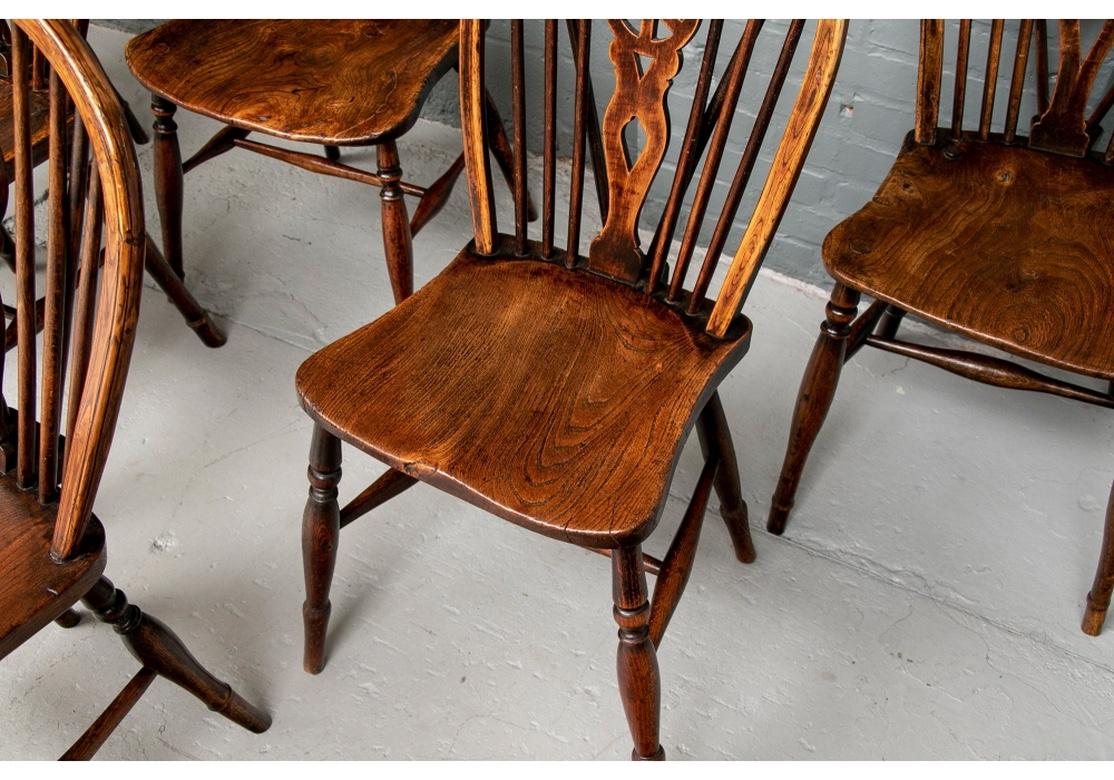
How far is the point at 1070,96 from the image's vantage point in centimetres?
140

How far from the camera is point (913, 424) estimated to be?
5.69 ft

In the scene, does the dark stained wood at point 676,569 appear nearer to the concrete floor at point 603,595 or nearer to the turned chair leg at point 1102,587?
the concrete floor at point 603,595

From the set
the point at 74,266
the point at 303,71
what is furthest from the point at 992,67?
the point at 74,266

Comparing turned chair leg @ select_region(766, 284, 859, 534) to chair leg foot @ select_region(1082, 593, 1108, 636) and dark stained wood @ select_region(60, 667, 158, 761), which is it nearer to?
chair leg foot @ select_region(1082, 593, 1108, 636)

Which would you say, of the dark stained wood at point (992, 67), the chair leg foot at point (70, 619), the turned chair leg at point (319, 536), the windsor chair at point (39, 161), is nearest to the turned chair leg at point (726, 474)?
the turned chair leg at point (319, 536)

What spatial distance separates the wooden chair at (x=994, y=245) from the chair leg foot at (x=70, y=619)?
1.01m

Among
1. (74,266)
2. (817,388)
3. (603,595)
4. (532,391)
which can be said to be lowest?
(603,595)

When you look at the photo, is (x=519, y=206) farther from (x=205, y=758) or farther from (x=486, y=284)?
(x=205, y=758)

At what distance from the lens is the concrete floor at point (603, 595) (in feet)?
4.49

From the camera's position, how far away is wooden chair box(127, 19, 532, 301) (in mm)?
1455

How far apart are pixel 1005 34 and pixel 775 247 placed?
1.78 ft

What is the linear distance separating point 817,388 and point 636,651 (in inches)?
18.6

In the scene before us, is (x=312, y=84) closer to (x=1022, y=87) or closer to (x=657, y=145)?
(x=657, y=145)

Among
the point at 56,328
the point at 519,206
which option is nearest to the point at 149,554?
the point at 56,328
